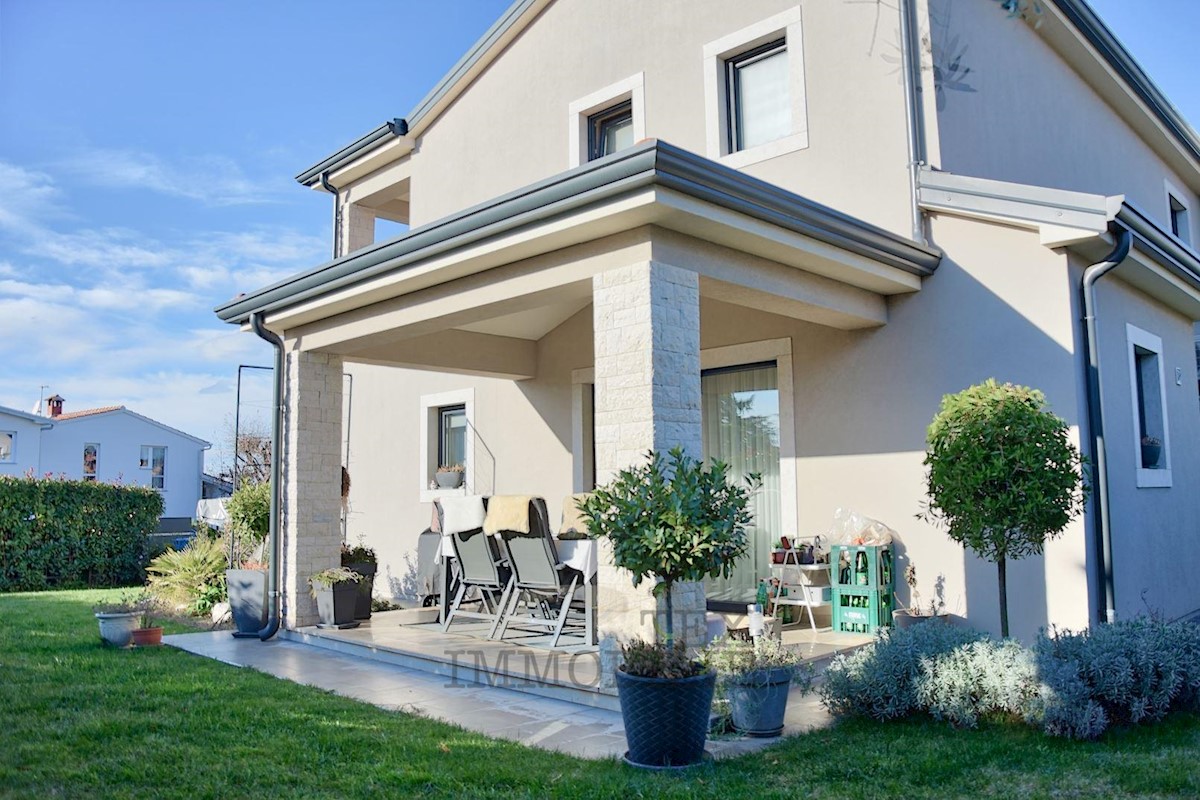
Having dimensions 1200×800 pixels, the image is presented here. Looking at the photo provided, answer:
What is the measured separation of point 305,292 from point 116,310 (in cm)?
285

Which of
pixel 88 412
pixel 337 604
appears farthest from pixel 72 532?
pixel 88 412

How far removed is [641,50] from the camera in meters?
10.1

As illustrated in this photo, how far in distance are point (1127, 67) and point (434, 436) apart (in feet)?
→ 31.2

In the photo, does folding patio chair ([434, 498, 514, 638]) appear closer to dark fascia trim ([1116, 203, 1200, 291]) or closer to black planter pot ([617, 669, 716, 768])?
black planter pot ([617, 669, 716, 768])

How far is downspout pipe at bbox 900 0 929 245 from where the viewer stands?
763 centimetres

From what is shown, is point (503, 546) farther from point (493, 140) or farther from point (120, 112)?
point (493, 140)

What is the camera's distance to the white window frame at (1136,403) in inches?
310

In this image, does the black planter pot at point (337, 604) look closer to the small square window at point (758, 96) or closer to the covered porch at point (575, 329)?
the covered porch at point (575, 329)

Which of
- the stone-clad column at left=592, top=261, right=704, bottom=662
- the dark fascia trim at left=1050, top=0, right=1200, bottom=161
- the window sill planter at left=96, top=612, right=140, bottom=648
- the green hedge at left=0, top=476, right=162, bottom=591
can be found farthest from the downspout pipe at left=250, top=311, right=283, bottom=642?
the dark fascia trim at left=1050, top=0, right=1200, bottom=161

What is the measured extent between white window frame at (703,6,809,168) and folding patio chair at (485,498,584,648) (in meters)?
4.18

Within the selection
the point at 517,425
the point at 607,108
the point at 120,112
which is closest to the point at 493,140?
the point at 607,108

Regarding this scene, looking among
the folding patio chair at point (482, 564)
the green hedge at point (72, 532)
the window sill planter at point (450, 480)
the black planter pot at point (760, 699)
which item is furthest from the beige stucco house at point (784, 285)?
the green hedge at point (72, 532)

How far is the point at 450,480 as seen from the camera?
37.8 ft

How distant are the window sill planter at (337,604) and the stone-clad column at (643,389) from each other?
3.79m
